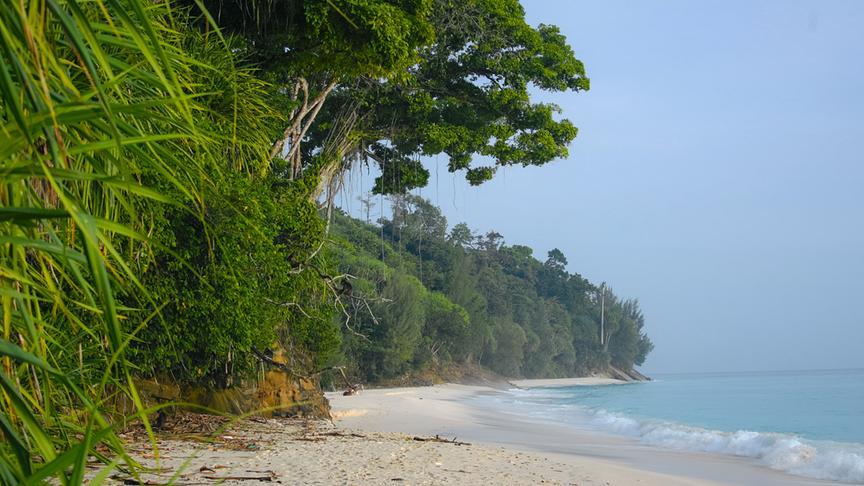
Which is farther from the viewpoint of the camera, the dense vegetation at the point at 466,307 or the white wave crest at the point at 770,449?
the dense vegetation at the point at 466,307

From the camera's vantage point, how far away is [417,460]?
7.43 metres

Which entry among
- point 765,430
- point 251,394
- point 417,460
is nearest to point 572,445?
point 251,394

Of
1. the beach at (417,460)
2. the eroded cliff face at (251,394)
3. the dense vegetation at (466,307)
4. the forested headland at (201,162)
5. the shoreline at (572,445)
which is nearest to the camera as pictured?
the forested headland at (201,162)

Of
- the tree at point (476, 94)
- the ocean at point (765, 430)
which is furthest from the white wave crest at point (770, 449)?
the tree at point (476, 94)

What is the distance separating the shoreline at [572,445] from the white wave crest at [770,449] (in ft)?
1.53

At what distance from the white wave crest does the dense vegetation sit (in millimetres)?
6467

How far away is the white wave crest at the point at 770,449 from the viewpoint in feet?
36.0

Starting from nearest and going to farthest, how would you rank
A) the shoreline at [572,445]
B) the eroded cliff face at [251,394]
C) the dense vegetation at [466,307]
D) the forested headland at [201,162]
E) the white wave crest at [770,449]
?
the forested headland at [201,162], the eroded cliff face at [251,394], the shoreline at [572,445], the white wave crest at [770,449], the dense vegetation at [466,307]

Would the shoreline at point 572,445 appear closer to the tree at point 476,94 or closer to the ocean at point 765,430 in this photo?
the ocean at point 765,430

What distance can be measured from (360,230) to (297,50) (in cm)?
3940

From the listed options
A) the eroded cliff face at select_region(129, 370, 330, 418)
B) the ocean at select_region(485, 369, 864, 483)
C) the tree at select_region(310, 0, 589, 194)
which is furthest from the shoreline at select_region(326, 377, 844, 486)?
the tree at select_region(310, 0, 589, 194)

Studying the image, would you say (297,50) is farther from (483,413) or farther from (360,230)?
(360,230)

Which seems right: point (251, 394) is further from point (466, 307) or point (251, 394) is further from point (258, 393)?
point (466, 307)

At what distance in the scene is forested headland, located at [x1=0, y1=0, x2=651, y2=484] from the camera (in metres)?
1.02
